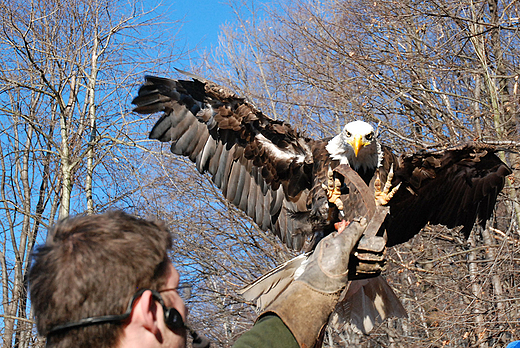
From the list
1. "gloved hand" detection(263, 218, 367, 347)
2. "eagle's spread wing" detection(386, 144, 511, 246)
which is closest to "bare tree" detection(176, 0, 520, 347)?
"eagle's spread wing" detection(386, 144, 511, 246)

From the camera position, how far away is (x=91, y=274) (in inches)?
48.5

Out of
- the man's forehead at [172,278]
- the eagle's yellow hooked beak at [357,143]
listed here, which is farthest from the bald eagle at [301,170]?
the man's forehead at [172,278]

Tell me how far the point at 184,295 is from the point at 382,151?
3.96 meters

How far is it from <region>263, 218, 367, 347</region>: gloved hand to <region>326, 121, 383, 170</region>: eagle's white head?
3013mm

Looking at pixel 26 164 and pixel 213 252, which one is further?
pixel 26 164

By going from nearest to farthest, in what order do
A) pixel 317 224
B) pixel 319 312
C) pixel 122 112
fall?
pixel 319 312 < pixel 317 224 < pixel 122 112

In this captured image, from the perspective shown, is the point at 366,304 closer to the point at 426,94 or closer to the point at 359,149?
the point at 359,149

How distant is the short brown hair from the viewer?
123cm

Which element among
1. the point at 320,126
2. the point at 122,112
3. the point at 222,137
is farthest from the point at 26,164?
the point at 222,137

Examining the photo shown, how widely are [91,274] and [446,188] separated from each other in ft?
16.0

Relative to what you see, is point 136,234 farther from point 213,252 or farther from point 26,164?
point 26,164

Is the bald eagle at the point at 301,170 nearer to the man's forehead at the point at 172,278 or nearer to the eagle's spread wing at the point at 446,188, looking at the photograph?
the eagle's spread wing at the point at 446,188

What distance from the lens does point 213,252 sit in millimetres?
12156

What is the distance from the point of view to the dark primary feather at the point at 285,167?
16.9ft
